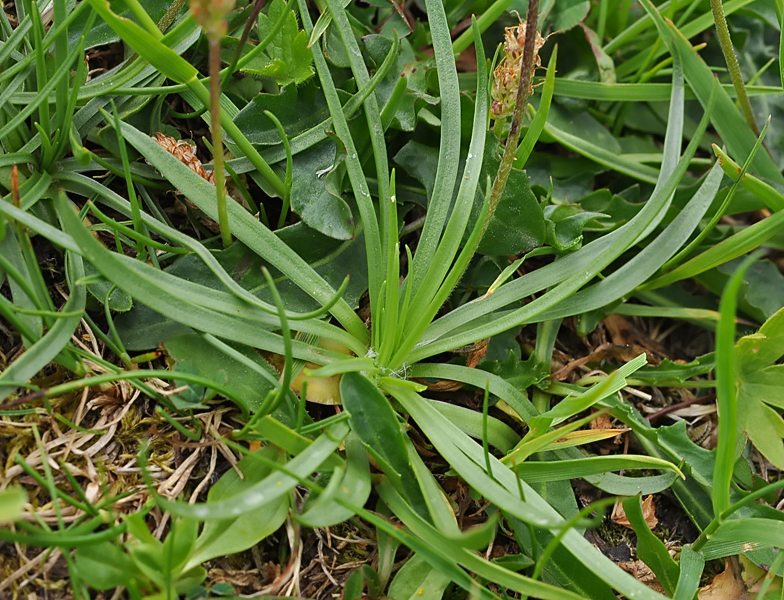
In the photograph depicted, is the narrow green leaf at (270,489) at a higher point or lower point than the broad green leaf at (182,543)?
higher

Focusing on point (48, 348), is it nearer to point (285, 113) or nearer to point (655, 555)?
point (285, 113)

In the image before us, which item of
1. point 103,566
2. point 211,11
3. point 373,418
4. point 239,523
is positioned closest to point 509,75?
point 211,11

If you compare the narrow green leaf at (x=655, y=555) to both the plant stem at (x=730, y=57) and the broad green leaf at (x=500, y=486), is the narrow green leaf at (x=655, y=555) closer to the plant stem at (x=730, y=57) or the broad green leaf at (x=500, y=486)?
the broad green leaf at (x=500, y=486)

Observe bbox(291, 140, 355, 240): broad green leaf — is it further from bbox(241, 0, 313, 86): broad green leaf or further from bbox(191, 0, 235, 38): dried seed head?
bbox(191, 0, 235, 38): dried seed head

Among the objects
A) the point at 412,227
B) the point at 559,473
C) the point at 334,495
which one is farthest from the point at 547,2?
the point at 334,495

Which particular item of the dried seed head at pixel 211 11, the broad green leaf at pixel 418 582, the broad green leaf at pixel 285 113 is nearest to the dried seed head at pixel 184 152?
the broad green leaf at pixel 285 113

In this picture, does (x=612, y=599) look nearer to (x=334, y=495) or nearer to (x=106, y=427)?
(x=334, y=495)

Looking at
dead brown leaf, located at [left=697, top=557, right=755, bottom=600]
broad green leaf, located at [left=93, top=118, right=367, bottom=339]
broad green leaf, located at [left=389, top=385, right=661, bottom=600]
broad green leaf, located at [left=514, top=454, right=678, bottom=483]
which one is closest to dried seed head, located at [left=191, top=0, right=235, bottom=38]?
broad green leaf, located at [left=93, top=118, right=367, bottom=339]
